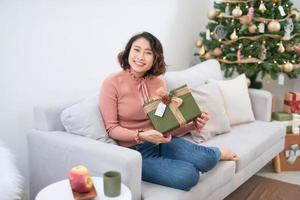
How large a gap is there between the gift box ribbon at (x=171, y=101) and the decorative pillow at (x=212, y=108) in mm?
606

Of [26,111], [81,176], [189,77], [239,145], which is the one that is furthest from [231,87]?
[81,176]

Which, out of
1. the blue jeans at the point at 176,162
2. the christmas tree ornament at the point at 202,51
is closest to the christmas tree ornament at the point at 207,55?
the christmas tree ornament at the point at 202,51

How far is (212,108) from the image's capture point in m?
2.59

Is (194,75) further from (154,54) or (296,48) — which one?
(296,48)

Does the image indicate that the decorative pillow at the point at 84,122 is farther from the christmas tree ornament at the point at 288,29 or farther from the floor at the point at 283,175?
the christmas tree ornament at the point at 288,29

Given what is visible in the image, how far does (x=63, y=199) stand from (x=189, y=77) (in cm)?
156

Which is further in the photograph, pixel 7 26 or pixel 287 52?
pixel 287 52

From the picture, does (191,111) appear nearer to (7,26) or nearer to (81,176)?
(81,176)

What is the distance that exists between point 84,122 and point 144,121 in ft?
1.10

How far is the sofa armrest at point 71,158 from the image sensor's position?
1661mm

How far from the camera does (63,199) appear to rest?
1.46 metres

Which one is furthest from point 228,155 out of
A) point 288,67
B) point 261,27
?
point 261,27

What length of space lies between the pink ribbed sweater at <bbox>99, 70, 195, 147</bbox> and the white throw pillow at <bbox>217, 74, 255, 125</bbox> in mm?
878

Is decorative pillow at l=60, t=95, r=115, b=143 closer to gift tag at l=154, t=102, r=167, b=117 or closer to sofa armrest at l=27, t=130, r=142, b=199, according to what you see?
sofa armrest at l=27, t=130, r=142, b=199
